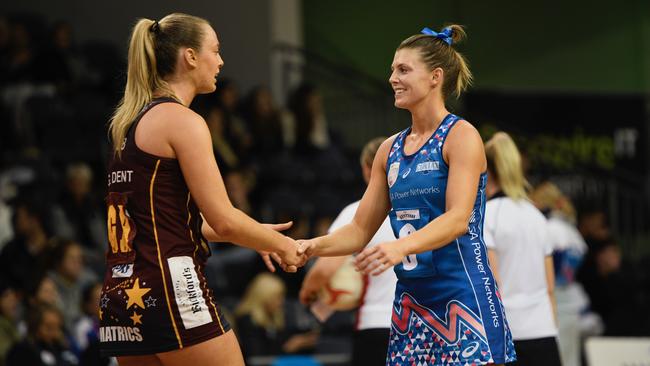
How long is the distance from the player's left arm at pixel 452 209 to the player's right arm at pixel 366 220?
0.39 m

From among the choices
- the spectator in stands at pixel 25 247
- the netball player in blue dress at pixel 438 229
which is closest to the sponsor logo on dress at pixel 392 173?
the netball player in blue dress at pixel 438 229

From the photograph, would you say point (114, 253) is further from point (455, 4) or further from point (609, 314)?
point (455, 4)

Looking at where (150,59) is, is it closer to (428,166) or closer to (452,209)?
(428,166)

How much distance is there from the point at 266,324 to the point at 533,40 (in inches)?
349

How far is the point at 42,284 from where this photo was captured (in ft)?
26.5

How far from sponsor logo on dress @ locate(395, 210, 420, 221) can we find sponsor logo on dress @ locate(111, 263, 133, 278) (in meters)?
0.96

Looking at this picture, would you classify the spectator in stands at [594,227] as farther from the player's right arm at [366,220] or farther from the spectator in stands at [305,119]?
the player's right arm at [366,220]

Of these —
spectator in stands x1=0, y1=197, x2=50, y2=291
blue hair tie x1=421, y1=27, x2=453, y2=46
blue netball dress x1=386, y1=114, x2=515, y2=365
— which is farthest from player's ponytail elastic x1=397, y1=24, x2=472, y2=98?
spectator in stands x1=0, y1=197, x2=50, y2=291

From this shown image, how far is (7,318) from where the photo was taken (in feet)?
25.5

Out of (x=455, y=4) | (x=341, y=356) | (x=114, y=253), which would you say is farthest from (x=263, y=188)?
(x=114, y=253)

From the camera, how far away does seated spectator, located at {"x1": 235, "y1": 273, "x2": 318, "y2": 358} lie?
8773mm

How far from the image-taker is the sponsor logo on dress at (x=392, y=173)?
155 inches

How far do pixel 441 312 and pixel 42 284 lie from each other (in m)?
4.95

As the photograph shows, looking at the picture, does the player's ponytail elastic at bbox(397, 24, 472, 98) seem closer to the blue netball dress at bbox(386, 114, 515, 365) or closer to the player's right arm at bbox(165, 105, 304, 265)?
the blue netball dress at bbox(386, 114, 515, 365)
